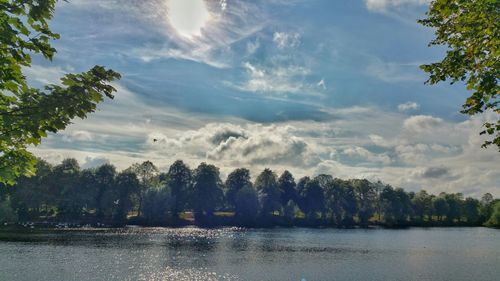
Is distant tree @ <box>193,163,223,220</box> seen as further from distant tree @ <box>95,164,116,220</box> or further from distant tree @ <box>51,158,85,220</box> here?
distant tree @ <box>51,158,85,220</box>

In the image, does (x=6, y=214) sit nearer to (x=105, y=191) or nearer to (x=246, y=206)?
(x=105, y=191)

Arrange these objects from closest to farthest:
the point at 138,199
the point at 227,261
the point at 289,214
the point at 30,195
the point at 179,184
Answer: the point at 227,261, the point at 30,195, the point at 138,199, the point at 179,184, the point at 289,214

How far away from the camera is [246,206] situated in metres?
181

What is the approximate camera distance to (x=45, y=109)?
9.40 meters

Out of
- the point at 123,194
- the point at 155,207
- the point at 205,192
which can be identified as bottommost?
the point at 155,207

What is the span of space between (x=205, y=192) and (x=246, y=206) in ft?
67.5

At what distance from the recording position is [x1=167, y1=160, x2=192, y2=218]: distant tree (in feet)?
575

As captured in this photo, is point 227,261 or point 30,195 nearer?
point 227,261

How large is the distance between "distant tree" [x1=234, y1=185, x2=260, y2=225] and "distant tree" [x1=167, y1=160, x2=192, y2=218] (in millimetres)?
24417

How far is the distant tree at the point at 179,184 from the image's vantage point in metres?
175

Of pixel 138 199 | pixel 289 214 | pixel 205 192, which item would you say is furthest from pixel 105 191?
pixel 289 214

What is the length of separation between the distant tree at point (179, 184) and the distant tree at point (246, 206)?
961 inches

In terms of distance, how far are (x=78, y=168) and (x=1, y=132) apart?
177m

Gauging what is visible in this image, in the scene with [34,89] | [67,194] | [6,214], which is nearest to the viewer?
[34,89]
